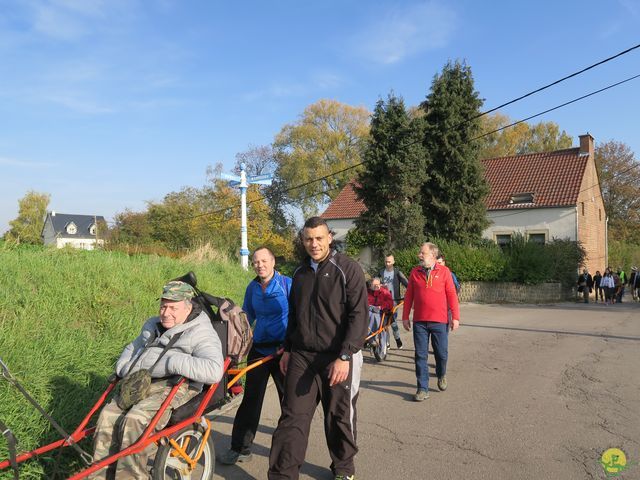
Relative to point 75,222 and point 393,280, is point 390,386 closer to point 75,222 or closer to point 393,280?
point 393,280

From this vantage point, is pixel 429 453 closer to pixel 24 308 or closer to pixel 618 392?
pixel 618 392

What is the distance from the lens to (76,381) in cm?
Answer: 474

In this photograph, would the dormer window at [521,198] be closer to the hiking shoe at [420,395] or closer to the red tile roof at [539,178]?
the red tile roof at [539,178]

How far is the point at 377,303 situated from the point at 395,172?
14.5 metres

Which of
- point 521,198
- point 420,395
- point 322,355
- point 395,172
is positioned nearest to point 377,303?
point 420,395

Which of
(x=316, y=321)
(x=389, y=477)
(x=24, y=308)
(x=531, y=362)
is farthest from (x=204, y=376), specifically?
(x=531, y=362)

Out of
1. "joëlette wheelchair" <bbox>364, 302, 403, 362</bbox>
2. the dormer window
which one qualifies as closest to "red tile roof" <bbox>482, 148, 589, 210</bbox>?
the dormer window

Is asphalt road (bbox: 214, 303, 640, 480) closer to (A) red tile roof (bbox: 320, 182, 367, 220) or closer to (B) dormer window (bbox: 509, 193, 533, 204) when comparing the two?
(B) dormer window (bbox: 509, 193, 533, 204)

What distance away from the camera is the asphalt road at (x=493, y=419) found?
4172 mm

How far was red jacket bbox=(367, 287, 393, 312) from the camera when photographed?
868 centimetres

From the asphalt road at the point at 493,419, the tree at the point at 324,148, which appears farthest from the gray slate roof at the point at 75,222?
the asphalt road at the point at 493,419

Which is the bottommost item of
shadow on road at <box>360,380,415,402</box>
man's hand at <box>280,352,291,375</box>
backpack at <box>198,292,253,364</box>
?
shadow on road at <box>360,380,415,402</box>

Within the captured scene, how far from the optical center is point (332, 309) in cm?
372

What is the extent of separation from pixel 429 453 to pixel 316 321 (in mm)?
1746
